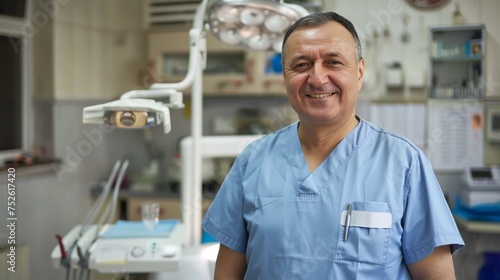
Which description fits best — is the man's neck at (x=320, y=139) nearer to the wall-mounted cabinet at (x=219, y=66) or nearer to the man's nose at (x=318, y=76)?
the man's nose at (x=318, y=76)

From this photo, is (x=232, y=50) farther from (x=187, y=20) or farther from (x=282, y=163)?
(x=282, y=163)

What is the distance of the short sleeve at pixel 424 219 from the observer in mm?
1049

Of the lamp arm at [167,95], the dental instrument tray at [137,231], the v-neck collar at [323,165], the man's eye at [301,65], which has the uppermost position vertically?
the man's eye at [301,65]

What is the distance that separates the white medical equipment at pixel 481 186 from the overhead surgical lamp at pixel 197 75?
1713mm

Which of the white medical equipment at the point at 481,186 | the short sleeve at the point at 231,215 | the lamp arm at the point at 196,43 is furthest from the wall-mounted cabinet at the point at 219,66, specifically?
the short sleeve at the point at 231,215

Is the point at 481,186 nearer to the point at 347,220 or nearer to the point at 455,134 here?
the point at 455,134

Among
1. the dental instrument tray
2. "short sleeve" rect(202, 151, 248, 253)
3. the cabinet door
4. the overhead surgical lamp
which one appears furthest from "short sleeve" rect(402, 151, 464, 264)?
the cabinet door

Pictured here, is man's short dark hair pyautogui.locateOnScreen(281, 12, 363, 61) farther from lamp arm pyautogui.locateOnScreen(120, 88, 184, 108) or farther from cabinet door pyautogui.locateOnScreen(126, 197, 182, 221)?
cabinet door pyautogui.locateOnScreen(126, 197, 182, 221)

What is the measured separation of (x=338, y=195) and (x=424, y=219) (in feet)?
0.60

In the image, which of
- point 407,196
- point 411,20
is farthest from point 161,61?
point 407,196

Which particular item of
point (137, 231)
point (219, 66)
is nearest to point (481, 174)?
point (219, 66)

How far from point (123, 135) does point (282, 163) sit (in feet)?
8.88

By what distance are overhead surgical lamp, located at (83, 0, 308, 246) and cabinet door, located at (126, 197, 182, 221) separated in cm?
127

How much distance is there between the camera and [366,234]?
107 centimetres
